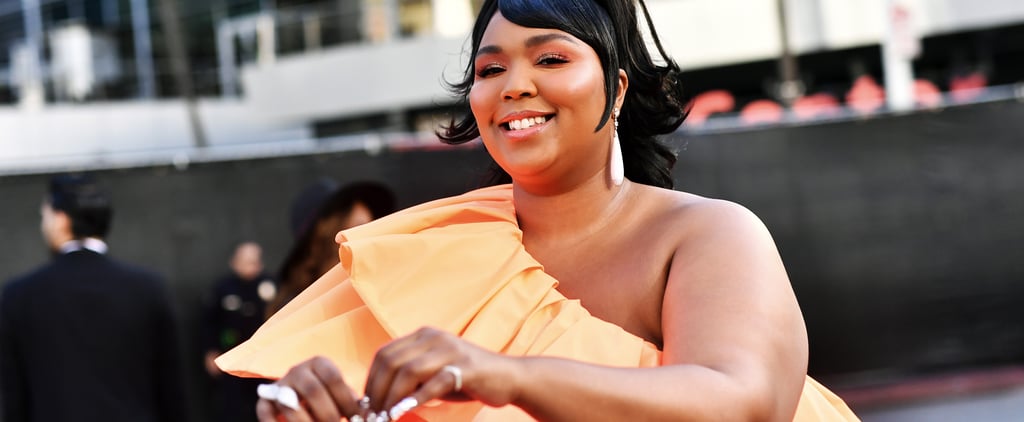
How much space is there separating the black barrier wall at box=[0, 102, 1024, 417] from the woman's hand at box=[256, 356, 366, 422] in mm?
6277

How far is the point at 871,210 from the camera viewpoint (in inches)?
326

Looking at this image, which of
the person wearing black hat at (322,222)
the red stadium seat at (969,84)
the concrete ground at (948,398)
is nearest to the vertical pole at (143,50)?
the red stadium seat at (969,84)

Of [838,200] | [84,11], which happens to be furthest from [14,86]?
[838,200]

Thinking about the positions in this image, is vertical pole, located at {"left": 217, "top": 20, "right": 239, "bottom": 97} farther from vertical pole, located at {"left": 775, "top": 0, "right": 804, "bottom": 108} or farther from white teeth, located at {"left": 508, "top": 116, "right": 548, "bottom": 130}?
white teeth, located at {"left": 508, "top": 116, "right": 548, "bottom": 130}

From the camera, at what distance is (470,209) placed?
192 cm

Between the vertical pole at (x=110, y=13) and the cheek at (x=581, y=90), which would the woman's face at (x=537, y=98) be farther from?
the vertical pole at (x=110, y=13)

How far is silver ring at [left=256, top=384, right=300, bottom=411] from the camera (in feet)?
4.16

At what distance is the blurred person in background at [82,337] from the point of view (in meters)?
5.04

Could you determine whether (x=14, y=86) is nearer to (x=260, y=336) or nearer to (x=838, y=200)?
Result: (x=838, y=200)

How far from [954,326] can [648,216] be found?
291 inches

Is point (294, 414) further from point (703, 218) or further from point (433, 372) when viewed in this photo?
point (703, 218)

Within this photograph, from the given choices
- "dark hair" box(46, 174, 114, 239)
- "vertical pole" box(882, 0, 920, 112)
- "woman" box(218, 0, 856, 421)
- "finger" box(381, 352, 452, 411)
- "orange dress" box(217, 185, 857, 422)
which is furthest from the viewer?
"vertical pole" box(882, 0, 920, 112)

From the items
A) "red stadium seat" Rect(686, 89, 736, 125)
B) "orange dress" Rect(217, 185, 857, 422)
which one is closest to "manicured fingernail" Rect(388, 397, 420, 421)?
"orange dress" Rect(217, 185, 857, 422)

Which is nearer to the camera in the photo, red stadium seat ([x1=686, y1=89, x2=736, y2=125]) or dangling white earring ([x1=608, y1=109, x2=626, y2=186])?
dangling white earring ([x1=608, y1=109, x2=626, y2=186])
